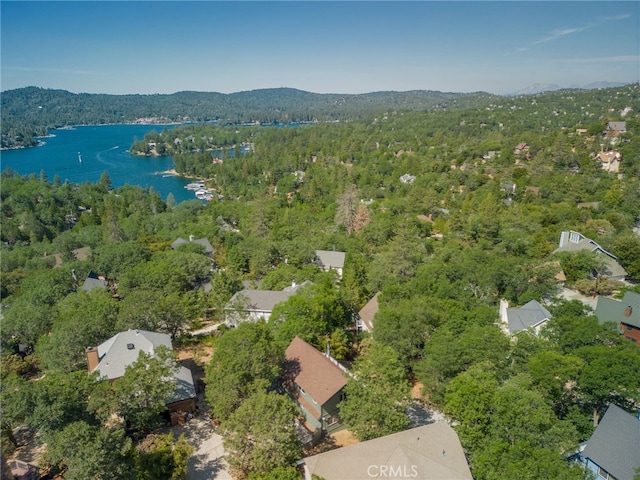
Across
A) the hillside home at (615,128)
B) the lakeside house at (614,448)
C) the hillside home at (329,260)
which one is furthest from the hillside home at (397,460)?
the hillside home at (615,128)

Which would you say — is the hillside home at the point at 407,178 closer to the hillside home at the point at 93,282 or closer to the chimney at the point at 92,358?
the hillside home at the point at 93,282

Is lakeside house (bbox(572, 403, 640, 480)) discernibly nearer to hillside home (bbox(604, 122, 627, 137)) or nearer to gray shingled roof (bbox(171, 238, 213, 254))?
gray shingled roof (bbox(171, 238, 213, 254))

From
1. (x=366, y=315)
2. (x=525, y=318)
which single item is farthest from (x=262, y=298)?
(x=525, y=318)

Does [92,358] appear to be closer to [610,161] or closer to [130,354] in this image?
[130,354]

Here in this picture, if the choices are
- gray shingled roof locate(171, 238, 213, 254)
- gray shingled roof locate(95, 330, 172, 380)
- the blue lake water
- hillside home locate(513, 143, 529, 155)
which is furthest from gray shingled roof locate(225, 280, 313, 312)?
hillside home locate(513, 143, 529, 155)

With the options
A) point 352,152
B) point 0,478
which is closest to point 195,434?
point 0,478

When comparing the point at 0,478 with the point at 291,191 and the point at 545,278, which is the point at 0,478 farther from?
the point at 291,191
